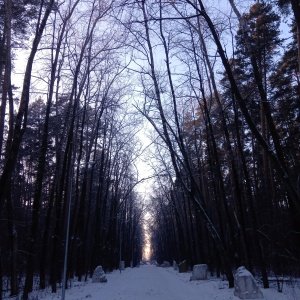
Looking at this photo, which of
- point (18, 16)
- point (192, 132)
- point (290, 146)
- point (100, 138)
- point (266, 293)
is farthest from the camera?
point (100, 138)

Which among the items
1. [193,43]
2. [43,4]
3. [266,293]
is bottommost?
[266,293]

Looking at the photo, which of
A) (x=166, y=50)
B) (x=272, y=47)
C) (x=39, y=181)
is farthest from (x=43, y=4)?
(x=272, y=47)

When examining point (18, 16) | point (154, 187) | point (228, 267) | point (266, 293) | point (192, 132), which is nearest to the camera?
point (266, 293)

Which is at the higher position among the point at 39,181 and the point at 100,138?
the point at 100,138

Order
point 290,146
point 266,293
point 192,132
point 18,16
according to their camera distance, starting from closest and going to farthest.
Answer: point 266,293 < point 18,16 < point 290,146 < point 192,132

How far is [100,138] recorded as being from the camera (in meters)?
28.6

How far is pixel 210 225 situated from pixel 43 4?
10.4 metres

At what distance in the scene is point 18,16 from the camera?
12.8 metres

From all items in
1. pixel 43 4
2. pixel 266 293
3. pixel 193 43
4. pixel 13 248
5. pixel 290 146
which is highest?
Answer: pixel 193 43

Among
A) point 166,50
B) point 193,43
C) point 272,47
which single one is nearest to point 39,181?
point 166,50

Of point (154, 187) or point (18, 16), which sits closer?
point (18, 16)

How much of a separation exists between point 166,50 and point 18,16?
634 cm

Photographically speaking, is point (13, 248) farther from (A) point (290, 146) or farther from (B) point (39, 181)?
(A) point (290, 146)

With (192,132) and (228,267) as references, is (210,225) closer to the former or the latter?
(228,267)
